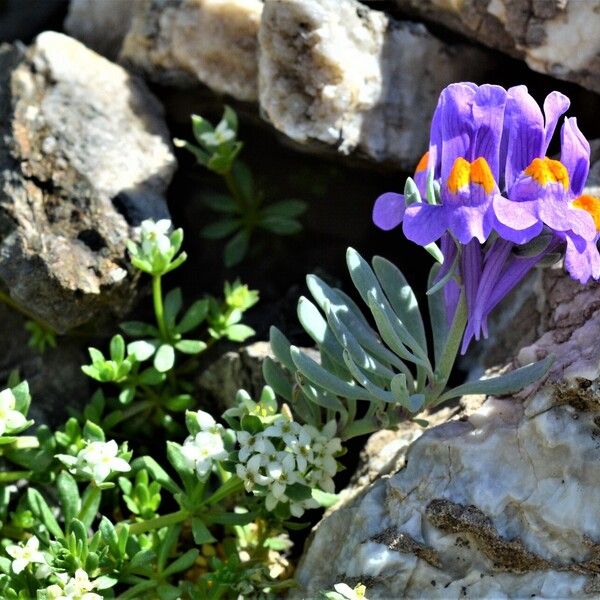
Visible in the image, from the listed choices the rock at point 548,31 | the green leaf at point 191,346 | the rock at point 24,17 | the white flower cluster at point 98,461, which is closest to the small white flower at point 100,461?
the white flower cluster at point 98,461

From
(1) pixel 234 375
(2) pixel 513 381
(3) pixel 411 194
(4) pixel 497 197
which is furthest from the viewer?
(1) pixel 234 375

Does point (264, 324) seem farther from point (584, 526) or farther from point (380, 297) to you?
point (584, 526)

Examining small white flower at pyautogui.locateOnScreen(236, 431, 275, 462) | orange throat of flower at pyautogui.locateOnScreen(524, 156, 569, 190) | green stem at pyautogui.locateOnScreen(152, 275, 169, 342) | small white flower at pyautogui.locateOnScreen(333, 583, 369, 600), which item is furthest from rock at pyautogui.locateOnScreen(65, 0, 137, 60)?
small white flower at pyautogui.locateOnScreen(333, 583, 369, 600)

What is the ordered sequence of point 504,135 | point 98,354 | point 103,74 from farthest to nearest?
1. point 103,74
2. point 98,354
3. point 504,135

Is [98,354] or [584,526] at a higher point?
A: [584,526]

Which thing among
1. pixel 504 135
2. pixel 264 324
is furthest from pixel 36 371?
pixel 504 135

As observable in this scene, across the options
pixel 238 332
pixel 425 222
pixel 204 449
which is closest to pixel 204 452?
pixel 204 449

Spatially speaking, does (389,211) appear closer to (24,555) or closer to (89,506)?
(89,506)
